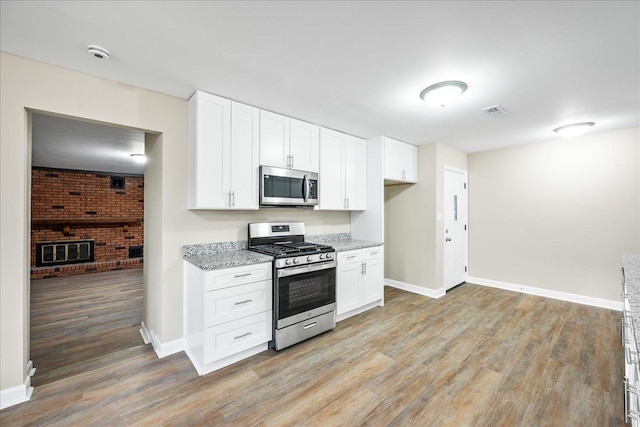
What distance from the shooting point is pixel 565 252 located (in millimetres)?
4199

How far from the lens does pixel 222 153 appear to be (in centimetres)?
272

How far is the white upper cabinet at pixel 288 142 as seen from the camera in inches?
120

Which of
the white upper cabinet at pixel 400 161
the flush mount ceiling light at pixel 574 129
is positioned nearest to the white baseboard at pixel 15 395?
the white upper cabinet at pixel 400 161

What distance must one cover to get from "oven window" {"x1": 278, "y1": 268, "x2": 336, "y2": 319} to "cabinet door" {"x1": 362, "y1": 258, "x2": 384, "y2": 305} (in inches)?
27.5

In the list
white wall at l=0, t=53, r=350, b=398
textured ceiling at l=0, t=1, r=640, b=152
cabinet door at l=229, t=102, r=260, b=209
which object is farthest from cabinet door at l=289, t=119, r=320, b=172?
white wall at l=0, t=53, r=350, b=398

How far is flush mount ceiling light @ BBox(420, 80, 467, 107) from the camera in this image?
7.87ft

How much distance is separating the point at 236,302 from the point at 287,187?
1.39 m

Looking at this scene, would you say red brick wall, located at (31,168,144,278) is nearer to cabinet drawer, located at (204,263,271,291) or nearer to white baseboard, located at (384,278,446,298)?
cabinet drawer, located at (204,263,271,291)

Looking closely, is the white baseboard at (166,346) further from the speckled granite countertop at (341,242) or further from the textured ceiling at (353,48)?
the textured ceiling at (353,48)

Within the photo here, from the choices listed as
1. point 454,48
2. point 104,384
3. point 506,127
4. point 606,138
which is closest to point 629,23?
point 454,48

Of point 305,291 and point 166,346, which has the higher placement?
point 305,291

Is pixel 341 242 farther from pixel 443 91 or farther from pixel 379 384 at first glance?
pixel 443 91

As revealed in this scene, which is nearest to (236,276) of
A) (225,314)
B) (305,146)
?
(225,314)

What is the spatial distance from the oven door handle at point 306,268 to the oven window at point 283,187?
0.86m
